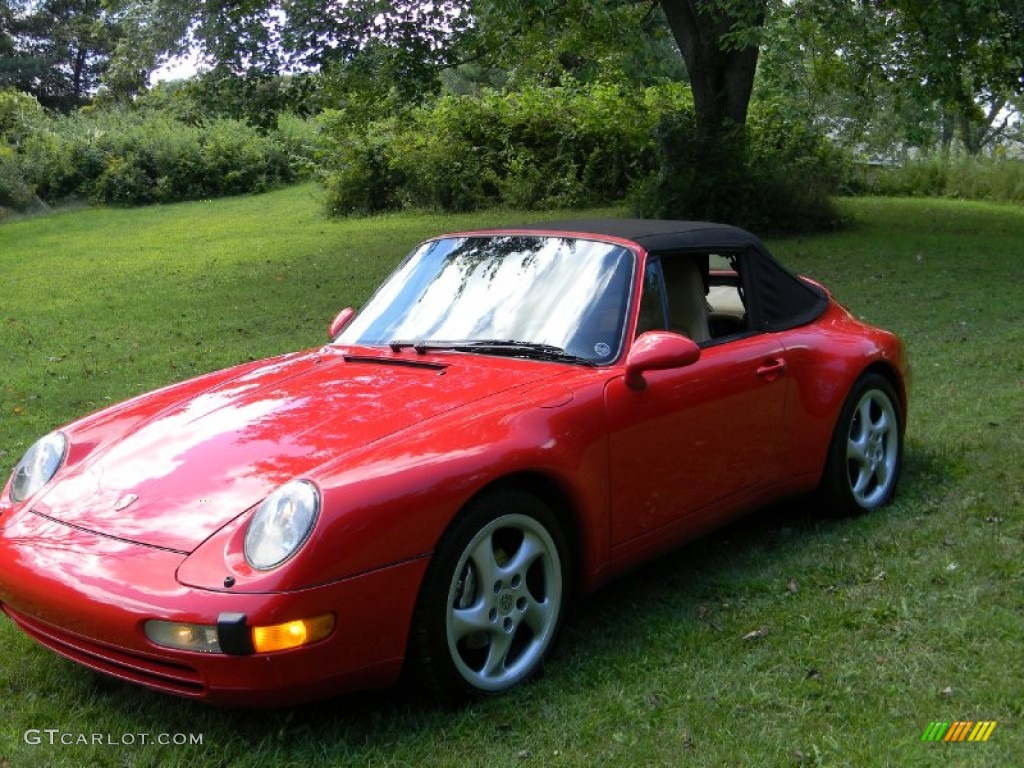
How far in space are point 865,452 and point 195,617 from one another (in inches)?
133

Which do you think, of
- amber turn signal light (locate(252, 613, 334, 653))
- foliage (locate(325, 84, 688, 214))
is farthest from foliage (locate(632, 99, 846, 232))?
amber turn signal light (locate(252, 613, 334, 653))

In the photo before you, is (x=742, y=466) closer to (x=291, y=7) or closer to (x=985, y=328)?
(x=985, y=328)

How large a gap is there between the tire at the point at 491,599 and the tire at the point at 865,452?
6.12 ft

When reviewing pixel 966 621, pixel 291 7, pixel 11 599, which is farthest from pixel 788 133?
pixel 11 599

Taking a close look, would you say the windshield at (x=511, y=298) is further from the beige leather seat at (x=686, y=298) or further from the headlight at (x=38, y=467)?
the headlight at (x=38, y=467)

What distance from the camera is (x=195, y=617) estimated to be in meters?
2.92

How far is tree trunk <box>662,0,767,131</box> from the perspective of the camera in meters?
16.3

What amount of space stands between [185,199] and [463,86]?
1516 centimetres

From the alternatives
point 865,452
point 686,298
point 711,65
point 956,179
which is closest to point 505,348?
point 686,298

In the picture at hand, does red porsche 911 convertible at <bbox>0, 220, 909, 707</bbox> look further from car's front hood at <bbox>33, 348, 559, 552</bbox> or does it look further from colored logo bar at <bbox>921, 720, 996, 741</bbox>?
colored logo bar at <bbox>921, 720, 996, 741</bbox>

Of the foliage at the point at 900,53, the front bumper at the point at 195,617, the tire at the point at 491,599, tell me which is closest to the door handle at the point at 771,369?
the tire at the point at 491,599

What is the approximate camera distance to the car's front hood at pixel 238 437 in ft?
10.8

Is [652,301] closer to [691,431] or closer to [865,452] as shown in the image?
[691,431]

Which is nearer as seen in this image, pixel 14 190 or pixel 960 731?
pixel 960 731
